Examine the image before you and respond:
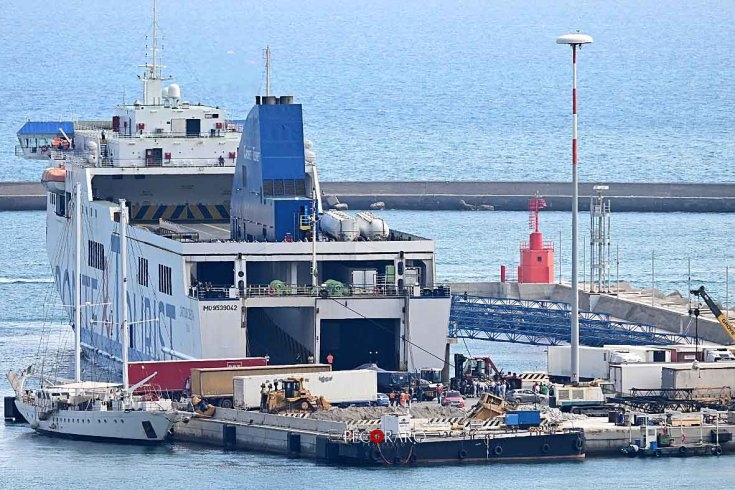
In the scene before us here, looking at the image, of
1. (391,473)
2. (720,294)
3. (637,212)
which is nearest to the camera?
(391,473)

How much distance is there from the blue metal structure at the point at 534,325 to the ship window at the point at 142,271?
983 centimetres

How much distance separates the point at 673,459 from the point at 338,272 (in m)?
12.0

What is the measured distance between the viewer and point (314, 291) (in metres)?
63.5

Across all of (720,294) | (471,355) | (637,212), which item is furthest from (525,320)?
(637,212)

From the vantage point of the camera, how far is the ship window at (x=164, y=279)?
66625 mm

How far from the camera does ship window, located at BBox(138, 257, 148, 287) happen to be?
69.4 m

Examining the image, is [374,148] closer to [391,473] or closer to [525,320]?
[525,320]

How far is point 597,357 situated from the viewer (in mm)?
65125

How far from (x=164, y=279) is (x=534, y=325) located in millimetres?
13815

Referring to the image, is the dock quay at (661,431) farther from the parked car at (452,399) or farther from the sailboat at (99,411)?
the sailboat at (99,411)

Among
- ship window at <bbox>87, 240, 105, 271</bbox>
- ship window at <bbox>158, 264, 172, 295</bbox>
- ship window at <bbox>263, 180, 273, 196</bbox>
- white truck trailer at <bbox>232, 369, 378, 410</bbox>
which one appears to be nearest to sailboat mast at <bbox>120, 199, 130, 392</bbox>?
ship window at <bbox>158, 264, 172, 295</bbox>

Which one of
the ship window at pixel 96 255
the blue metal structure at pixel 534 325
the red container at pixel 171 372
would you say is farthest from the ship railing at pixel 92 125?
the red container at pixel 171 372

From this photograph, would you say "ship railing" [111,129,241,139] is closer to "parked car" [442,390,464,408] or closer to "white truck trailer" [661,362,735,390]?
"parked car" [442,390,464,408]

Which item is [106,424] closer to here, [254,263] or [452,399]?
[254,263]
